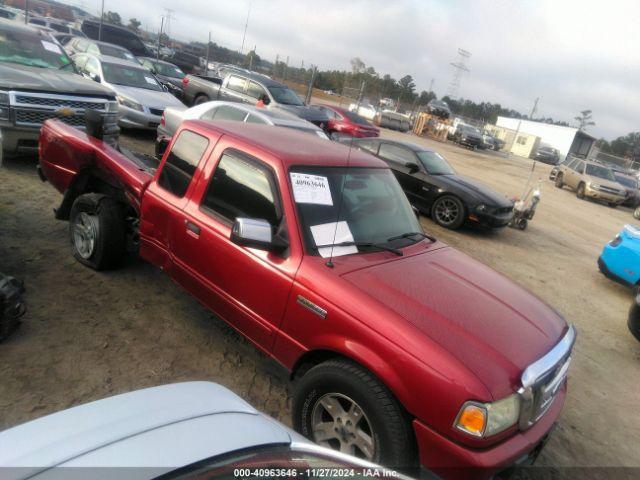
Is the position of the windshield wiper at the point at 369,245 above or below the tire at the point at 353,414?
above

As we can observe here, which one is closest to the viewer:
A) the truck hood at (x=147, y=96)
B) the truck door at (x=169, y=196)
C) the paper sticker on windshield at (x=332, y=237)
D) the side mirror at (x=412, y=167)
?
the paper sticker on windshield at (x=332, y=237)

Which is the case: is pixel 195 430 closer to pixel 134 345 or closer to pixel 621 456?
pixel 134 345

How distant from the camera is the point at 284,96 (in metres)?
14.2

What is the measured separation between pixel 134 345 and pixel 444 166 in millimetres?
8018

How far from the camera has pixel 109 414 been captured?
163 cm

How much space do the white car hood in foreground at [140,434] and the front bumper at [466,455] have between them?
850mm

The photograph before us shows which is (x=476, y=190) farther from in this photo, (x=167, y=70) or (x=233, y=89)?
(x=167, y=70)

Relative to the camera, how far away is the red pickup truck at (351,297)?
2.25 metres

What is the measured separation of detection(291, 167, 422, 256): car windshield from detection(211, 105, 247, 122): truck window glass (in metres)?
5.41

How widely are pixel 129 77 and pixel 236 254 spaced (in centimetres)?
977

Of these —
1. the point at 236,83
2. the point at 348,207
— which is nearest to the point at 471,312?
the point at 348,207

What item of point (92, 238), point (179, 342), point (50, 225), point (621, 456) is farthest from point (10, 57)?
point (621, 456)

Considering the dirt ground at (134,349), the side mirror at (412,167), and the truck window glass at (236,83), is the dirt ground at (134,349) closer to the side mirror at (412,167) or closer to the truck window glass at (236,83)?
the side mirror at (412,167)

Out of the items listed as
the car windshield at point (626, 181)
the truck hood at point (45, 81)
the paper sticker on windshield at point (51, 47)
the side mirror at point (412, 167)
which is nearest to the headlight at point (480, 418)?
the truck hood at point (45, 81)
